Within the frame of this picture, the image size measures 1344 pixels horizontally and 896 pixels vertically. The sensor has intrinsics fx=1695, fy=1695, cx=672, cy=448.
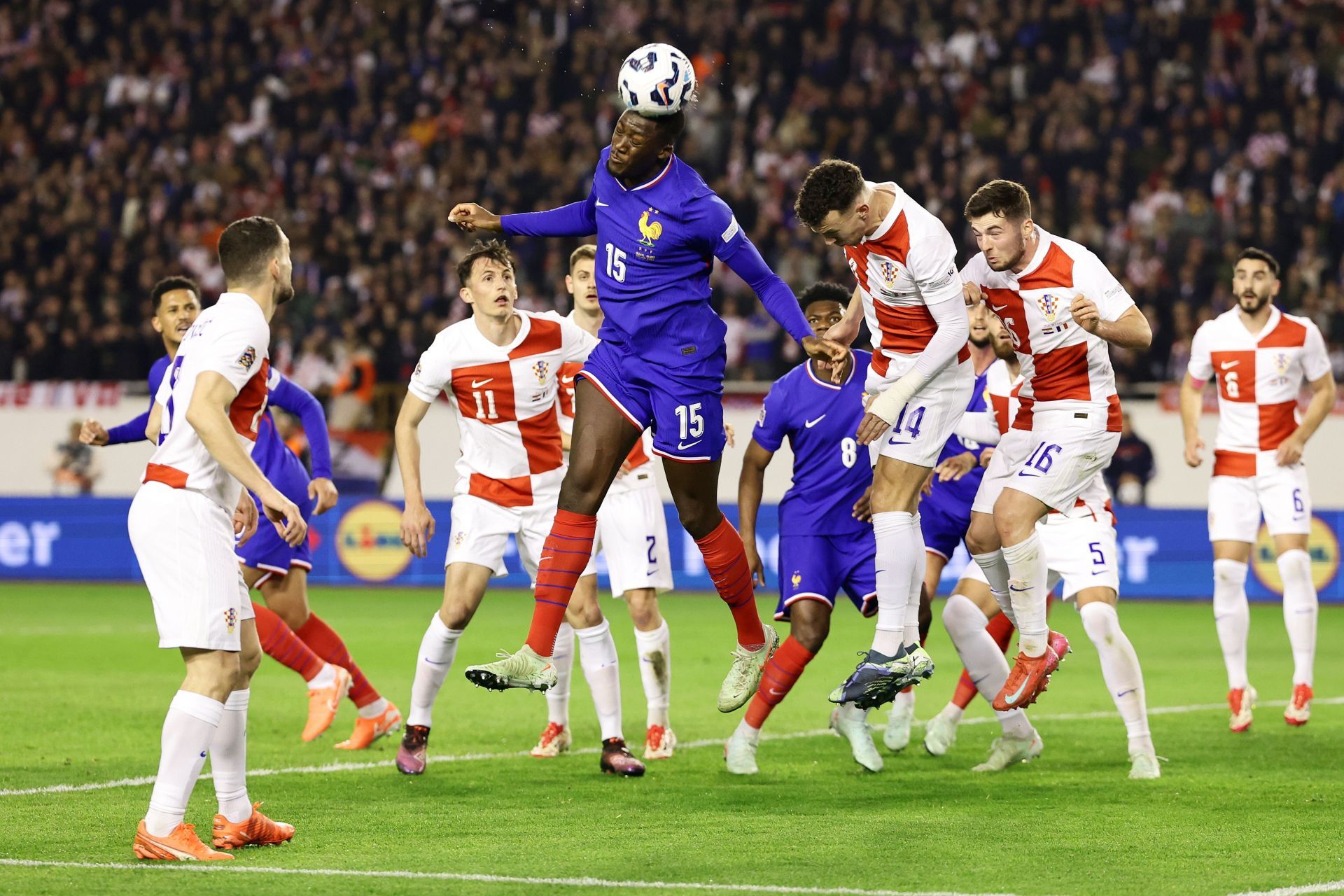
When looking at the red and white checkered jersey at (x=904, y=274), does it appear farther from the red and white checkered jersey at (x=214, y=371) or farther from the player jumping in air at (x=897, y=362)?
the red and white checkered jersey at (x=214, y=371)

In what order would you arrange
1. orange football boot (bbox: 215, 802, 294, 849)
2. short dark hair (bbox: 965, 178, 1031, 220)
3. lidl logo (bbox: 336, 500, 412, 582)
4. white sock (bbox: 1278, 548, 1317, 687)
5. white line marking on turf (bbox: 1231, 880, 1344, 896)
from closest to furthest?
white line marking on turf (bbox: 1231, 880, 1344, 896), orange football boot (bbox: 215, 802, 294, 849), short dark hair (bbox: 965, 178, 1031, 220), white sock (bbox: 1278, 548, 1317, 687), lidl logo (bbox: 336, 500, 412, 582)

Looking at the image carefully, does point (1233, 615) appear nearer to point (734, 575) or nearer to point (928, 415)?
point (928, 415)

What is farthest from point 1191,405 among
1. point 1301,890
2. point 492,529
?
point 1301,890

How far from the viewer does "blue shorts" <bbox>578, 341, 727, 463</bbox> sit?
7.20 m

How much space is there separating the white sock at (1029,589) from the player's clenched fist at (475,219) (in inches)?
110

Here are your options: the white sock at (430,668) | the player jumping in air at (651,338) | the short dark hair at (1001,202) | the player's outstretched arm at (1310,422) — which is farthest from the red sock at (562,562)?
the player's outstretched arm at (1310,422)

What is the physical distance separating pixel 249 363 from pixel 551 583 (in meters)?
1.82

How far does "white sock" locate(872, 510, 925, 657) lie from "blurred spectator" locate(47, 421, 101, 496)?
51.0 feet

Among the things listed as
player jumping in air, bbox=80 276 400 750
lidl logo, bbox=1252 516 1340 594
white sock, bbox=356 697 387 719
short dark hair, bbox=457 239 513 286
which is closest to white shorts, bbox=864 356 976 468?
short dark hair, bbox=457 239 513 286

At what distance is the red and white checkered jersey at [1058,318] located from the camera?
25.4 feet

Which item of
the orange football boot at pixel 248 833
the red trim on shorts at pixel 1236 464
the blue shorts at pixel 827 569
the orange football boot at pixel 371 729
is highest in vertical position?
the red trim on shorts at pixel 1236 464

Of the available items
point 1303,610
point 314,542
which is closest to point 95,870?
point 1303,610

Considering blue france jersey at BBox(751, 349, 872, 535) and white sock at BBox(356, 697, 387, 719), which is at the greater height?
blue france jersey at BBox(751, 349, 872, 535)

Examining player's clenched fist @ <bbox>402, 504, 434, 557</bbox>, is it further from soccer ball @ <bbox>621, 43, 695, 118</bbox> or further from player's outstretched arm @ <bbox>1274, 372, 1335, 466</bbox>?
player's outstretched arm @ <bbox>1274, 372, 1335, 466</bbox>
